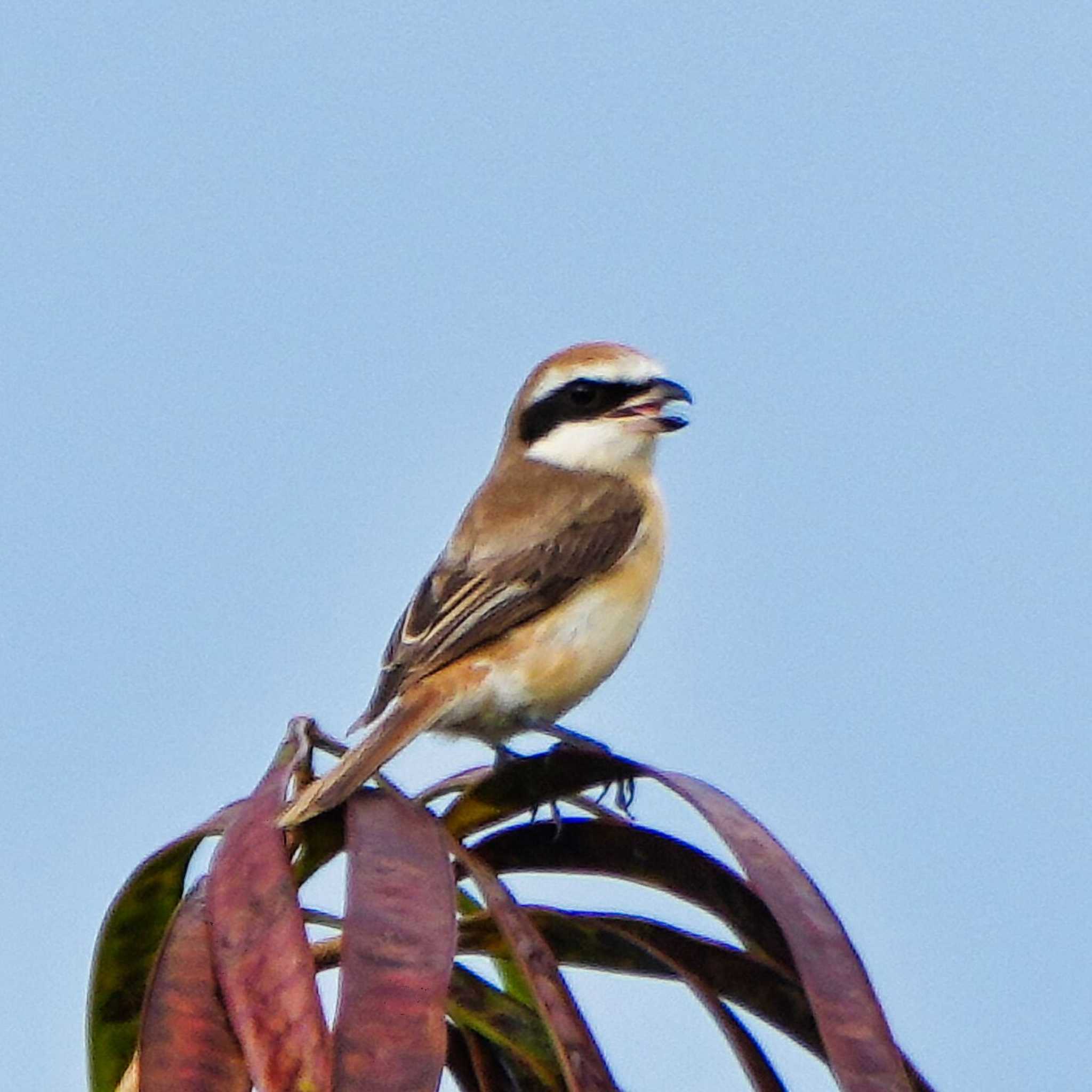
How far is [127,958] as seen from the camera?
5.45 ft

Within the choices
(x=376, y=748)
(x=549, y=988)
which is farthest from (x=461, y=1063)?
(x=376, y=748)

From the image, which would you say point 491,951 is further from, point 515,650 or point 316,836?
point 515,650

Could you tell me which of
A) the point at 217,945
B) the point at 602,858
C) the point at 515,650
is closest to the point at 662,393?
the point at 515,650

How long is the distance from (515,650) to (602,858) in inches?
80.6

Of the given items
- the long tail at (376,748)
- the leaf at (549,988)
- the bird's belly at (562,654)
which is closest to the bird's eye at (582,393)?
the bird's belly at (562,654)

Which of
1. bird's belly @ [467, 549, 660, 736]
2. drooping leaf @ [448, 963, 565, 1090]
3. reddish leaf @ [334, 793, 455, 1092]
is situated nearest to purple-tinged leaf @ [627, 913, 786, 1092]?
drooping leaf @ [448, 963, 565, 1090]

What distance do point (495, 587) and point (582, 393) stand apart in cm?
75

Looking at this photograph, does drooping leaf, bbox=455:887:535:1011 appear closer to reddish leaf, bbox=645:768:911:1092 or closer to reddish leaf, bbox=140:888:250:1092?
reddish leaf, bbox=645:768:911:1092

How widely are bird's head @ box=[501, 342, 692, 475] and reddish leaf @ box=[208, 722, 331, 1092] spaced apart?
9.40ft

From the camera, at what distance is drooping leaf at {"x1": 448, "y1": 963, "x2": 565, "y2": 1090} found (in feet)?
5.33

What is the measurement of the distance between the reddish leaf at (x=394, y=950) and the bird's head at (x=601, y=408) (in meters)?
2.84

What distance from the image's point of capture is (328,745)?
1.61 m

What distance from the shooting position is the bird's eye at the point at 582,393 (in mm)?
4418

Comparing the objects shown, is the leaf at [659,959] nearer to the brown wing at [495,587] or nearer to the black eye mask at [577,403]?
the brown wing at [495,587]
